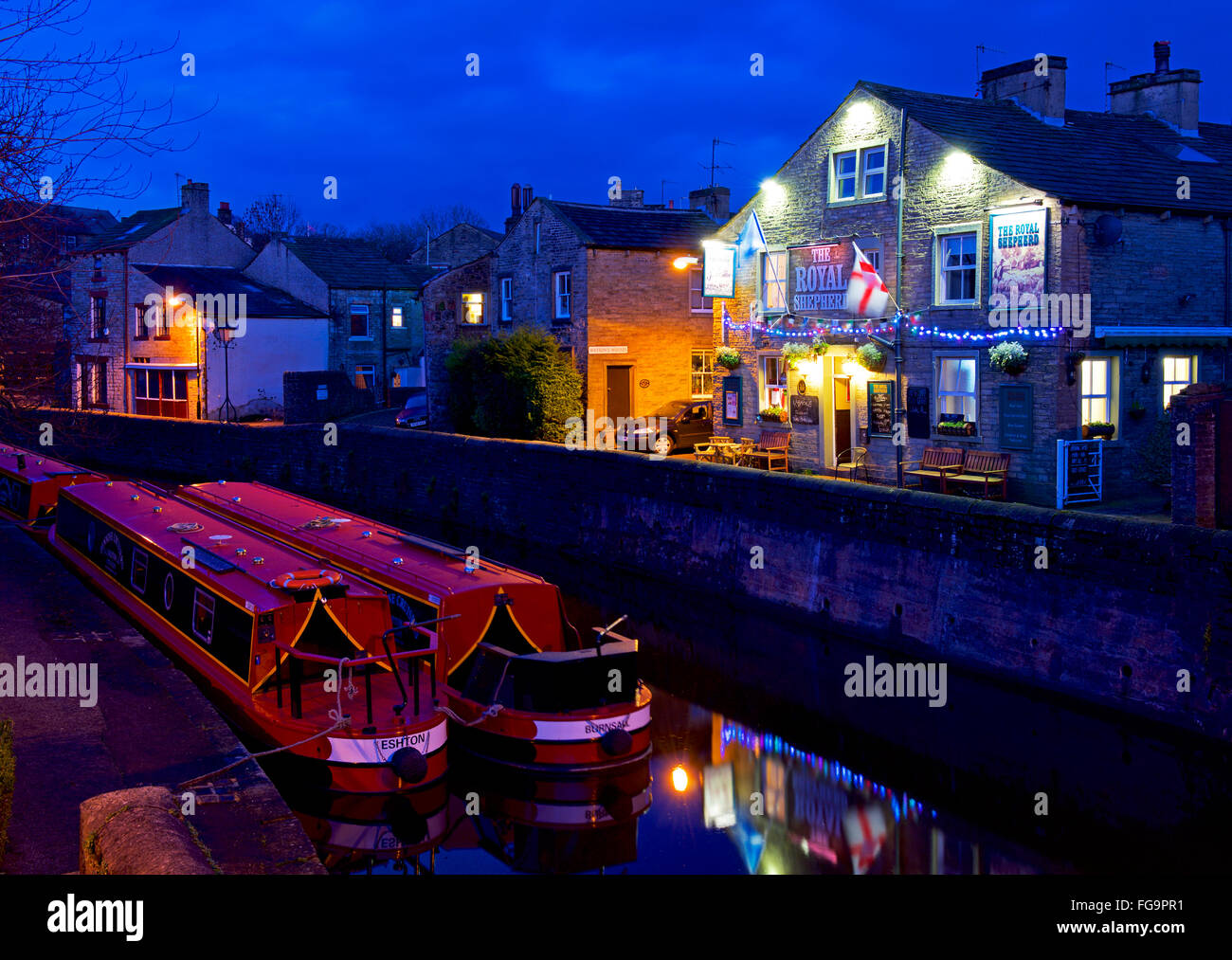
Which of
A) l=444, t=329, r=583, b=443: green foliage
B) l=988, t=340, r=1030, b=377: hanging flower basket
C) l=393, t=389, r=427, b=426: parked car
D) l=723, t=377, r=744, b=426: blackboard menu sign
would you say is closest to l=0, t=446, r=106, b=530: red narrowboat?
l=444, t=329, r=583, b=443: green foliage

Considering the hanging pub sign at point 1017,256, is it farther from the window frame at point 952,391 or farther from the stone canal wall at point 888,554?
the stone canal wall at point 888,554

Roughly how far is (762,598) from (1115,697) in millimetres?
7382

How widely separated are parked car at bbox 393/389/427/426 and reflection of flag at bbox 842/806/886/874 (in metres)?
26.6

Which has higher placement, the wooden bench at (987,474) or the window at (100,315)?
the window at (100,315)

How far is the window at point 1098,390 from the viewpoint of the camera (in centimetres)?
2073

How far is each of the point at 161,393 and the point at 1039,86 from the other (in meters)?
34.3

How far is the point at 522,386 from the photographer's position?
30.6 metres

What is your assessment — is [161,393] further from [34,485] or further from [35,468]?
[34,485]

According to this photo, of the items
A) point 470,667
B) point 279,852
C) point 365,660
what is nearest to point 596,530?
point 470,667

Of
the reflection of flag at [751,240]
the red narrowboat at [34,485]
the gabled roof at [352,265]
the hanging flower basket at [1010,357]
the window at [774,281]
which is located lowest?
the red narrowboat at [34,485]

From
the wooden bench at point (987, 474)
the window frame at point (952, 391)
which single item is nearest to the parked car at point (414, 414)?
the window frame at point (952, 391)

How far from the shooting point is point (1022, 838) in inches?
489

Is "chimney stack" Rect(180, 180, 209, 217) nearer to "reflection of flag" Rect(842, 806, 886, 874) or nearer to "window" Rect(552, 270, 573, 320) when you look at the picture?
"window" Rect(552, 270, 573, 320)

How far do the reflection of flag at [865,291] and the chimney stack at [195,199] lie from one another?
34.6 m
